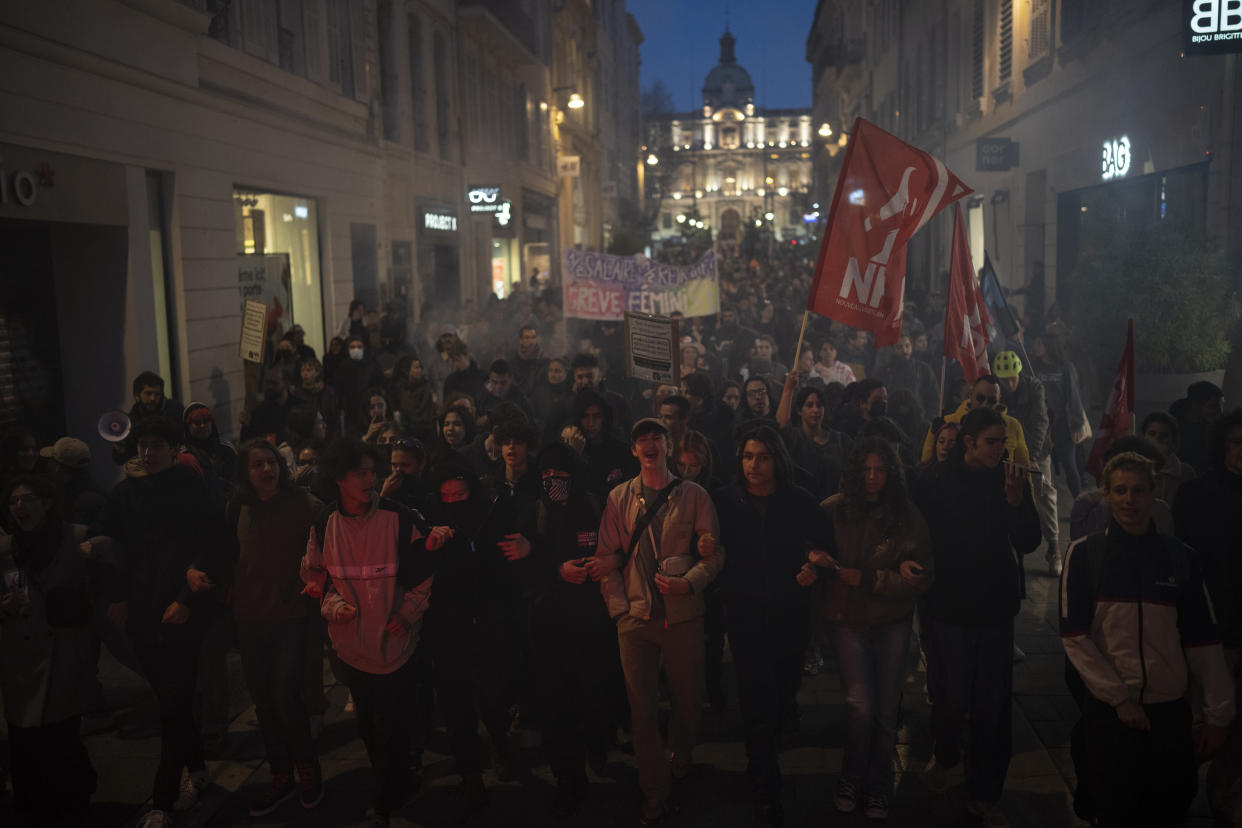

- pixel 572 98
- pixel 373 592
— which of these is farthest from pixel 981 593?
pixel 572 98

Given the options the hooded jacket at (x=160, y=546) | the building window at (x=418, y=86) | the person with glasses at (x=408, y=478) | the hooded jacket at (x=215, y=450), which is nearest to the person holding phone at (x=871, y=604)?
the person with glasses at (x=408, y=478)

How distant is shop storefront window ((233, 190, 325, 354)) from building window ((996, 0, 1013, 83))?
13187 millimetres

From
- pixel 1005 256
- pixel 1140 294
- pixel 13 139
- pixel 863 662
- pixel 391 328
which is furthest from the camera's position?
pixel 1005 256

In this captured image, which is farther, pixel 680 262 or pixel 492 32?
pixel 680 262

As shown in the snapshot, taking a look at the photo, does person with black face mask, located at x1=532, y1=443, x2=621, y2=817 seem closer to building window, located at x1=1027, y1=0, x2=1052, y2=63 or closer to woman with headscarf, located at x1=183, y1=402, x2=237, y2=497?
woman with headscarf, located at x1=183, y1=402, x2=237, y2=497

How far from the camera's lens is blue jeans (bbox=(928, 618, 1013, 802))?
4910mm

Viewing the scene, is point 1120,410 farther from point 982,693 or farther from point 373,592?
point 373,592

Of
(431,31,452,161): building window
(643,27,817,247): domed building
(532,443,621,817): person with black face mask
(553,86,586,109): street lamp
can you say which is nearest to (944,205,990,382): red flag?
(532,443,621,817): person with black face mask

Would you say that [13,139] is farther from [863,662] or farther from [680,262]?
[680,262]

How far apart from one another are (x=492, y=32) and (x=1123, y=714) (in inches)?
1065

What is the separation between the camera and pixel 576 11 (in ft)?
144

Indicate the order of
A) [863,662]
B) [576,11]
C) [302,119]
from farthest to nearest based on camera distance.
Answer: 1. [576,11]
2. [302,119]
3. [863,662]

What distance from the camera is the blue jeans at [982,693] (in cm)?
491

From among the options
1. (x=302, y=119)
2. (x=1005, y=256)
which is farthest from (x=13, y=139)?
(x=1005, y=256)
